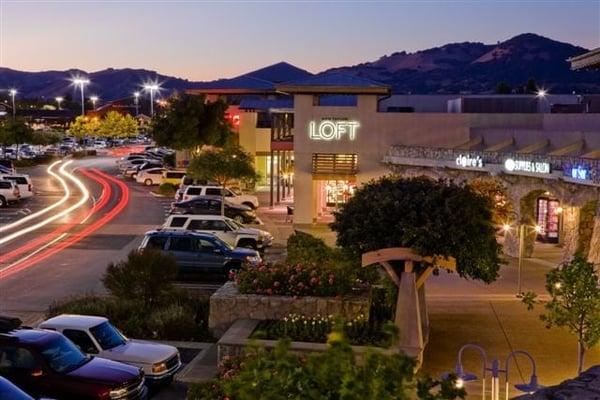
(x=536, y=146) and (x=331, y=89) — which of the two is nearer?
(x=536, y=146)

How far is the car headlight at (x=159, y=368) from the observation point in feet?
48.5

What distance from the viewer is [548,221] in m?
35.4

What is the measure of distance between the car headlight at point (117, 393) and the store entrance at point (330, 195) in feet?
92.6

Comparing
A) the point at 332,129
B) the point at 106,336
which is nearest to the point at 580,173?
the point at 106,336

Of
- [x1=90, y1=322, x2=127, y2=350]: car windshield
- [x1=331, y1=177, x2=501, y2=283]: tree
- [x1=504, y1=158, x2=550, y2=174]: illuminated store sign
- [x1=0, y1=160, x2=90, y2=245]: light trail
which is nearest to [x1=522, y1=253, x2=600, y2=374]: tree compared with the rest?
[x1=331, y1=177, x2=501, y2=283]: tree

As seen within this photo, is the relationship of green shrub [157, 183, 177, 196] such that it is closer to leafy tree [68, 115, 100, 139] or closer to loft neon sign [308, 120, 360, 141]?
loft neon sign [308, 120, 360, 141]

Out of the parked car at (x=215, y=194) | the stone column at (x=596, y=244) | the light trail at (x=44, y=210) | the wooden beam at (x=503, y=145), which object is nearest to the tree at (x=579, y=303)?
the stone column at (x=596, y=244)

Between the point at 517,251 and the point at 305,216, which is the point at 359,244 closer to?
the point at 517,251

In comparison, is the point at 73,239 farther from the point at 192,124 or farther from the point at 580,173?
the point at 192,124

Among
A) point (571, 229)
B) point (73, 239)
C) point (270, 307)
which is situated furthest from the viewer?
point (73, 239)

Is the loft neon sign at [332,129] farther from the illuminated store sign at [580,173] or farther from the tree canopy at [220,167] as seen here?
the illuminated store sign at [580,173]

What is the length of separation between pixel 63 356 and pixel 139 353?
5.37 ft

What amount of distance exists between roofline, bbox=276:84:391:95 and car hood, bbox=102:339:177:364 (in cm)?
2526

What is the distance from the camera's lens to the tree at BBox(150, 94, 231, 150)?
59688 mm
